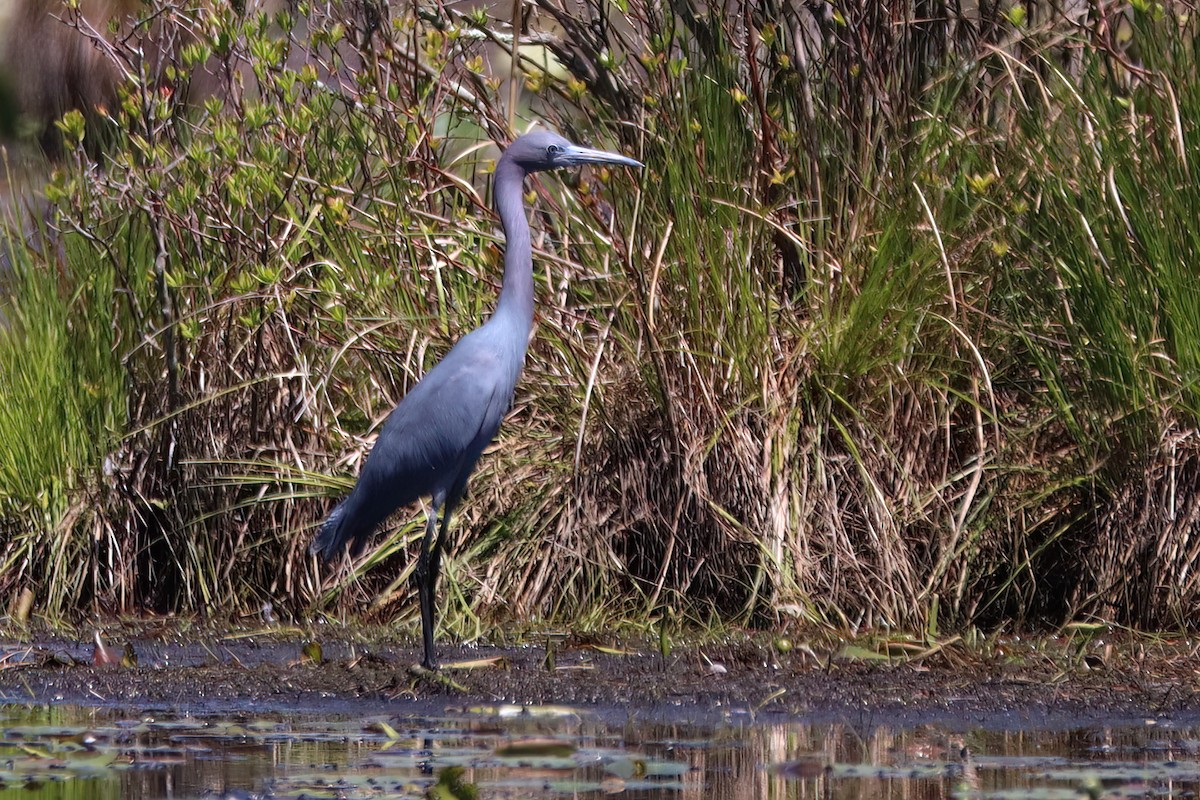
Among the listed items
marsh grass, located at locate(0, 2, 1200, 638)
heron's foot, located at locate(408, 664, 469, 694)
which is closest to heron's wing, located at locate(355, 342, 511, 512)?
marsh grass, located at locate(0, 2, 1200, 638)

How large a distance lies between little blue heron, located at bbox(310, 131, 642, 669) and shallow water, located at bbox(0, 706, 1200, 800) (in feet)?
3.25

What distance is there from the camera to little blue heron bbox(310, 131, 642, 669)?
5.37 metres

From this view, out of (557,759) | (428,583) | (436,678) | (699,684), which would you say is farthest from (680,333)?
(557,759)

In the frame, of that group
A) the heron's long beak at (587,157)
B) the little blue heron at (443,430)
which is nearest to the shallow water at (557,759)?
the little blue heron at (443,430)

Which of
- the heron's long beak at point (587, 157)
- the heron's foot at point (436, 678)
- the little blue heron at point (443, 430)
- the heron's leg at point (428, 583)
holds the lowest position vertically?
the heron's foot at point (436, 678)

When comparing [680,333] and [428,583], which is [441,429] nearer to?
[428,583]

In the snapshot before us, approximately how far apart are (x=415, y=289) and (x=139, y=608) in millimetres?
1588

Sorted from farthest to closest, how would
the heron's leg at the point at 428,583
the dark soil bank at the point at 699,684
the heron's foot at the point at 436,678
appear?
the heron's leg at the point at 428,583 → the heron's foot at the point at 436,678 → the dark soil bank at the point at 699,684

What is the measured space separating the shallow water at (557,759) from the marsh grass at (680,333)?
127cm

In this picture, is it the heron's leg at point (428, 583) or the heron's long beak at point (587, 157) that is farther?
the heron's long beak at point (587, 157)

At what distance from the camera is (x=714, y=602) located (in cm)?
589

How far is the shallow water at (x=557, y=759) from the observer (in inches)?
140

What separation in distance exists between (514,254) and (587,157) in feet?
1.41

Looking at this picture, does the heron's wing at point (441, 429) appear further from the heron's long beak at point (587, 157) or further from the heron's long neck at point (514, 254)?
the heron's long beak at point (587, 157)
